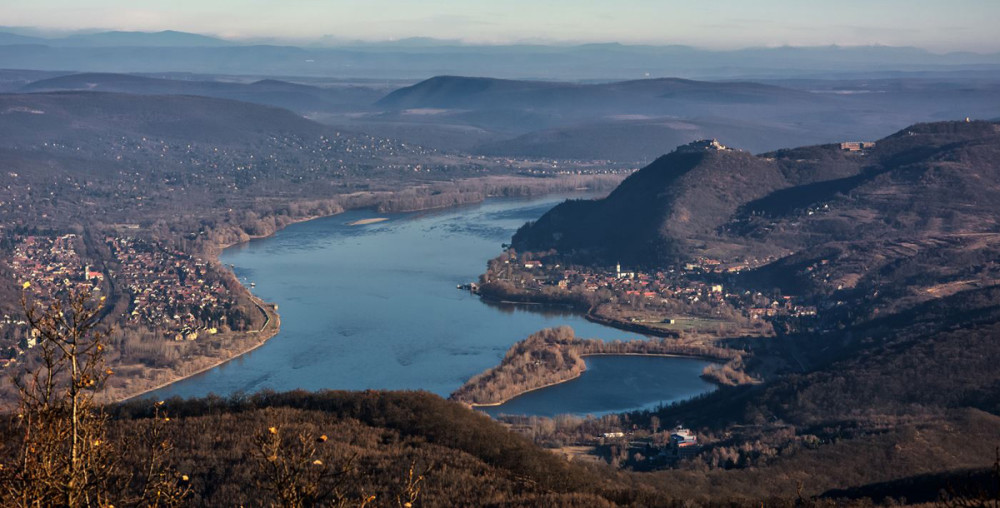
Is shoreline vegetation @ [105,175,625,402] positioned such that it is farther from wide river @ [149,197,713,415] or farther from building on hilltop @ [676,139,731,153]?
building on hilltop @ [676,139,731,153]

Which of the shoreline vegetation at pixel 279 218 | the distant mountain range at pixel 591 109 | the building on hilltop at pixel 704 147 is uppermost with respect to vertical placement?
the building on hilltop at pixel 704 147

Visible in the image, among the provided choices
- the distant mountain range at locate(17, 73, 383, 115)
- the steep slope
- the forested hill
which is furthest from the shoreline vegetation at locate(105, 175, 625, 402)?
the distant mountain range at locate(17, 73, 383, 115)

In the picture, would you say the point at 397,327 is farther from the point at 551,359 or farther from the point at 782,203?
the point at 782,203

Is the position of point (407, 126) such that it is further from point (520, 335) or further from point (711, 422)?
point (711, 422)

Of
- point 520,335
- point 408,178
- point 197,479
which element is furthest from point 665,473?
point 408,178

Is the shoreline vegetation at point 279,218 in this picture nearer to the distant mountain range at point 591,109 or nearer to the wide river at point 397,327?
the wide river at point 397,327

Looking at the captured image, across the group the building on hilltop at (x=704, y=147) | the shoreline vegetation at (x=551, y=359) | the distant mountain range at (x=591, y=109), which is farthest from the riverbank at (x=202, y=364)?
the distant mountain range at (x=591, y=109)
